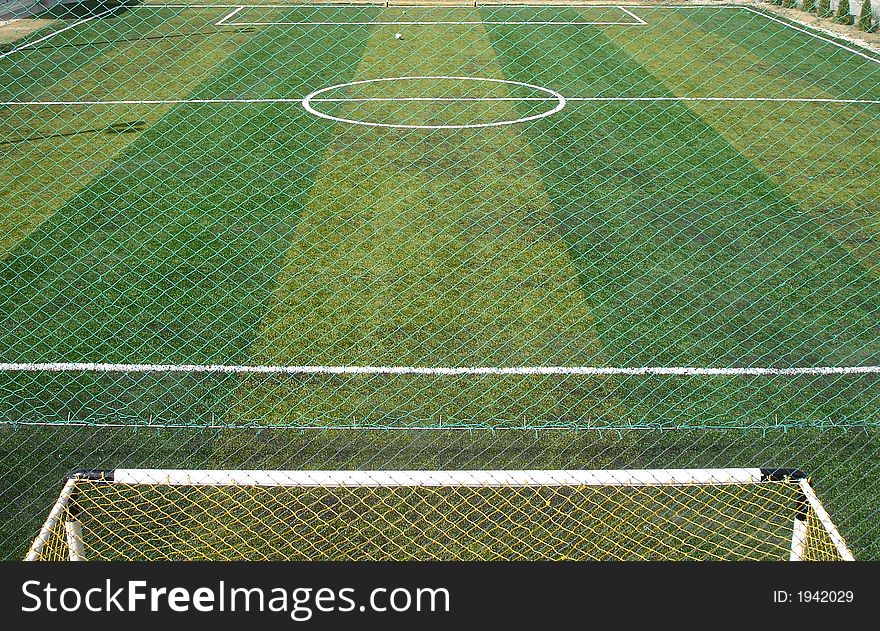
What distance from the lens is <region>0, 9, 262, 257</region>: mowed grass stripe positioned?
440 inches

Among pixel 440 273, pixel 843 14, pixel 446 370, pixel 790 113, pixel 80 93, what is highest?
pixel 446 370

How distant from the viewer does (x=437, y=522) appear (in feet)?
18.6

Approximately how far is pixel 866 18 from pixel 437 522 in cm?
1889

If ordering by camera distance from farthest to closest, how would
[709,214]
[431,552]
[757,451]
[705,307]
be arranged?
[709,214]
[705,307]
[757,451]
[431,552]

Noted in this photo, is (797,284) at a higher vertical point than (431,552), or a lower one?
lower

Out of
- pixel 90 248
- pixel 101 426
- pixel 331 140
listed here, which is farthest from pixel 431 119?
pixel 101 426

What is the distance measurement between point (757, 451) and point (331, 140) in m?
8.01

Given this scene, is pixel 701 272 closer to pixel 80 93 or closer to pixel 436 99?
pixel 436 99

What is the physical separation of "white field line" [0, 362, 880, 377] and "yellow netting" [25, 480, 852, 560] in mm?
1458

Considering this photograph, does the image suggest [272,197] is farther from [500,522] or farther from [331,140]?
[500,522]

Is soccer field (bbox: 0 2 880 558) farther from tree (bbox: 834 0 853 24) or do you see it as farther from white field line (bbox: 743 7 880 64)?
tree (bbox: 834 0 853 24)

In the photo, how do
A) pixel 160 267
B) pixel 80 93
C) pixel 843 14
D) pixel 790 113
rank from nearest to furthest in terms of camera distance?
pixel 160 267, pixel 790 113, pixel 80 93, pixel 843 14

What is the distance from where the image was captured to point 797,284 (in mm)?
8812

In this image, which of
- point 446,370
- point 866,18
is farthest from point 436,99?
point 866,18
